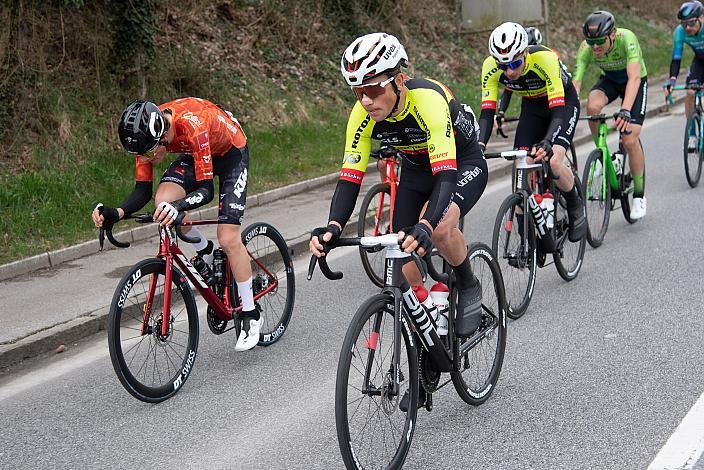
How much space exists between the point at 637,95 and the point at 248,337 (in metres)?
5.33

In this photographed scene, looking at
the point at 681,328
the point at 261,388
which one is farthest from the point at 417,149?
the point at 681,328

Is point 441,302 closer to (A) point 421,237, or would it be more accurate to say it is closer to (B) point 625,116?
(A) point 421,237

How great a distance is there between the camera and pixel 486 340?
5.59 metres

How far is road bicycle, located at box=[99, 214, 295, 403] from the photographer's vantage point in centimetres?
568

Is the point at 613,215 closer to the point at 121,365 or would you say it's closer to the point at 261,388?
the point at 261,388

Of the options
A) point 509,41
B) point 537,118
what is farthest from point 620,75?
point 509,41

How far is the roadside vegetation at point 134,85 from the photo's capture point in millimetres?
11531

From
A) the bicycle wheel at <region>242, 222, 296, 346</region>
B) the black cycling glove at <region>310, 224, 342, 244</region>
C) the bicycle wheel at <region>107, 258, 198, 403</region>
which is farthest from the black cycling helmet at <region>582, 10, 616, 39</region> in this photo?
the black cycling glove at <region>310, 224, 342, 244</region>

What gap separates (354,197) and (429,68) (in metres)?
17.4

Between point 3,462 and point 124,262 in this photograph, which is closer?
point 3,462

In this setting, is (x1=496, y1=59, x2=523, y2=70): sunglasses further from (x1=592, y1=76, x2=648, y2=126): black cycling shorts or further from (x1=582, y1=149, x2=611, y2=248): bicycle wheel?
(x1=592, y1=76, x2=648, y2=126): black cycling shorts

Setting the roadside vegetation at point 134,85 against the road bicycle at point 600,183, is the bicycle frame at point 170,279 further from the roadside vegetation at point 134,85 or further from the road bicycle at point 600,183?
the road bicycle at point 600,183

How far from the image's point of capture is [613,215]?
35.2 ft

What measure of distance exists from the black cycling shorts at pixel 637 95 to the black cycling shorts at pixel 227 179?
4730mm
